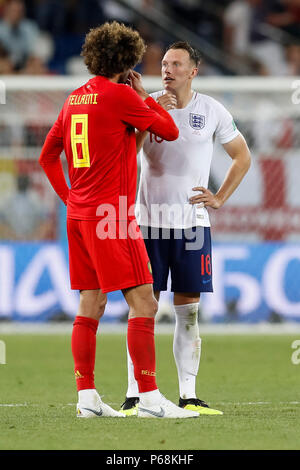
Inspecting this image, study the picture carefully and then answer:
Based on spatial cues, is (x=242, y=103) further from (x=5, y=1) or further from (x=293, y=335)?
(x=5, y=1)

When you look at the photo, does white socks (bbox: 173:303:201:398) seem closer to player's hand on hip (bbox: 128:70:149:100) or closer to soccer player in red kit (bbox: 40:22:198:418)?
soccer player in red kit (bbox: 40:22:198:418)

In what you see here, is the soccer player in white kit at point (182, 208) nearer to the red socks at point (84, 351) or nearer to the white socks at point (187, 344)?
the white socks at point (187, 344)

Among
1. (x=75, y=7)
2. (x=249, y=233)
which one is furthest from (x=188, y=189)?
(x=75, y=7)

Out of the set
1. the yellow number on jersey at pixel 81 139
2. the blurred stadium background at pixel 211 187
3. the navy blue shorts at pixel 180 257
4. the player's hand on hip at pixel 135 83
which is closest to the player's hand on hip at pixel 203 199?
the navy blue shorts at pixel 180 257

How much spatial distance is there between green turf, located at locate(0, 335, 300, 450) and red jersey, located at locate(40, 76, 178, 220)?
117 cm

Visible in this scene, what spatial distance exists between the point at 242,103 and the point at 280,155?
2.85 ft

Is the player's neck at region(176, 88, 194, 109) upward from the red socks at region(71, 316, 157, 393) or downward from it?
upward

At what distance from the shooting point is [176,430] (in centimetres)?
489

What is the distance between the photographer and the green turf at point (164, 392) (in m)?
4.65

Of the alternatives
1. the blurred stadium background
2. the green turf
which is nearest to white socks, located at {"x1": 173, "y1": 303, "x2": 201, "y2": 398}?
the green turf

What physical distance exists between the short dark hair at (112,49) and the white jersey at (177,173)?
2.68 feet

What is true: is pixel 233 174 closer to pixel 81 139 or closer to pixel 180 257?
pixel 180 257

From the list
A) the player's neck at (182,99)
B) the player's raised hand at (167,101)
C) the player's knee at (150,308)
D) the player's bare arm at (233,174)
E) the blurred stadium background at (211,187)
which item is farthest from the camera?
the blurred stadium background at (211,187)

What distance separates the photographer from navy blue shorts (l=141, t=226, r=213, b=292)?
5.95 meters
